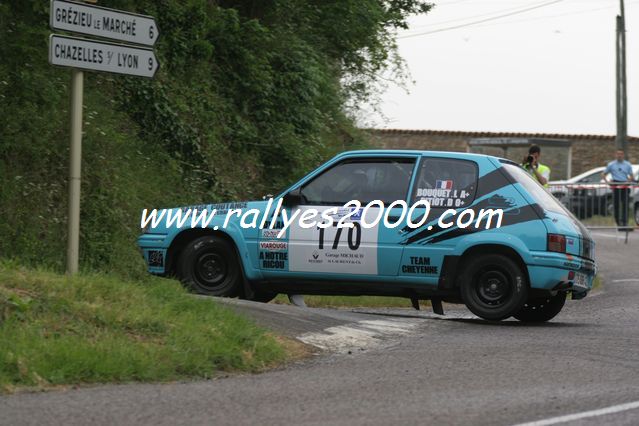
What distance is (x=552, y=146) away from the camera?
4766 cm

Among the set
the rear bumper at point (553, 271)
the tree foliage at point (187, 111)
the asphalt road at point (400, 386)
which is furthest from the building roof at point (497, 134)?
the asphalt road at point (400, 386)

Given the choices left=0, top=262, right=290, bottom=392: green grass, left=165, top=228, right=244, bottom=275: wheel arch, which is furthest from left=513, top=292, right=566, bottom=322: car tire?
left=0, top=262, right=290, bottom=392: green grass

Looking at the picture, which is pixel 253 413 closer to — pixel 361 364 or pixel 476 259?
pixel 361 364

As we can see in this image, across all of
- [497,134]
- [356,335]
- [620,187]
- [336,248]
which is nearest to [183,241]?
[336,248]

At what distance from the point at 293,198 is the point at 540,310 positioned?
2800mm

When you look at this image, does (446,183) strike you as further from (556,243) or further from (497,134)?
(497,134)

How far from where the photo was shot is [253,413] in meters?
6.84

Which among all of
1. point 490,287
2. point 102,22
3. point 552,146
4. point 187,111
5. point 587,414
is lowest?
point 587,414

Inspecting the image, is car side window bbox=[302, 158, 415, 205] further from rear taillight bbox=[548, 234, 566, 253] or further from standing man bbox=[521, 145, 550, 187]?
standing man bbox=[521, 145, 550, 187]

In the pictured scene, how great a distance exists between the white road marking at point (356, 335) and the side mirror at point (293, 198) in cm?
159

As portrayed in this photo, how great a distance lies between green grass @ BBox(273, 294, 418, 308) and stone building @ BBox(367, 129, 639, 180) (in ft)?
102

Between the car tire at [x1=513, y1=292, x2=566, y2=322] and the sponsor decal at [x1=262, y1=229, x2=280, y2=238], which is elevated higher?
the sponsor decal at [x1=262, y1=229, x2=280, y2=238]

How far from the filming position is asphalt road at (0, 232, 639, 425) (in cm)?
676

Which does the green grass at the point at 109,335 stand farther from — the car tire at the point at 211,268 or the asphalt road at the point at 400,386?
the car tire at the point at 211,268
